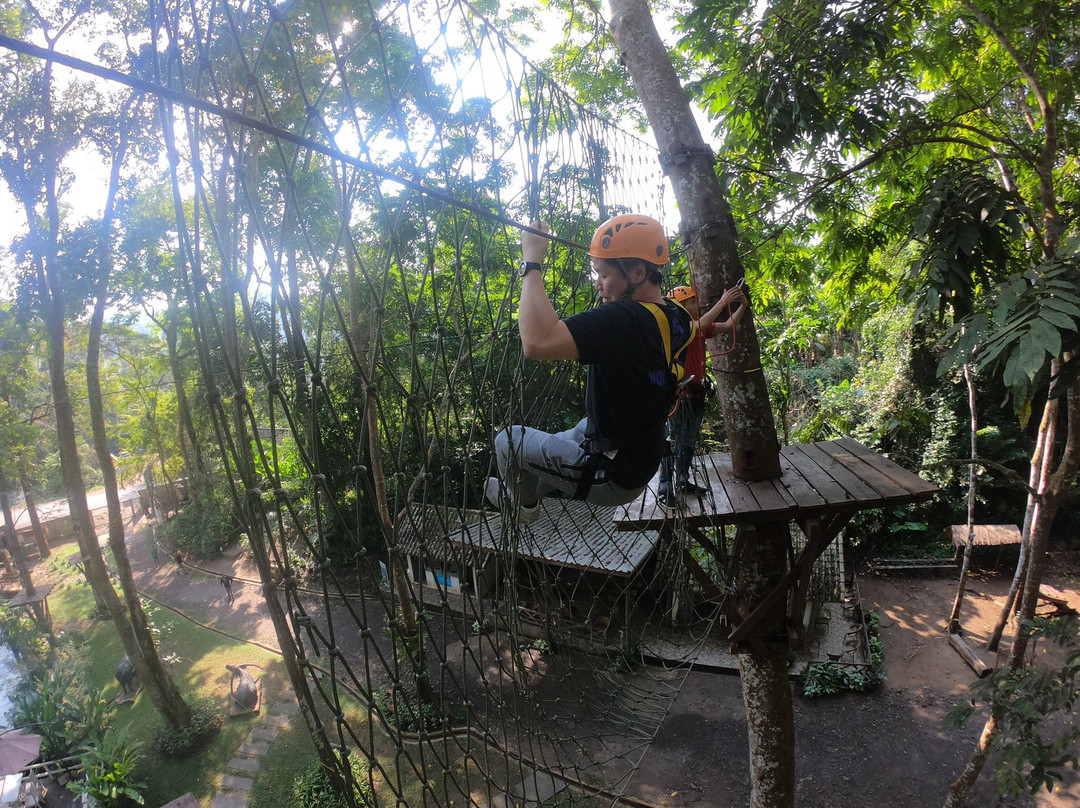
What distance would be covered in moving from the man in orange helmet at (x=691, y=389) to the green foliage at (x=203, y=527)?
42.9 feet

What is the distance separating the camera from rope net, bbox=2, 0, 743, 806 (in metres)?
1.15

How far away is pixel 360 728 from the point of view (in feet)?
22.9

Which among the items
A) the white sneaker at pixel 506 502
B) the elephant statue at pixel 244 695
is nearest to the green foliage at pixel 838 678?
the white sneaker at pixel 506 502

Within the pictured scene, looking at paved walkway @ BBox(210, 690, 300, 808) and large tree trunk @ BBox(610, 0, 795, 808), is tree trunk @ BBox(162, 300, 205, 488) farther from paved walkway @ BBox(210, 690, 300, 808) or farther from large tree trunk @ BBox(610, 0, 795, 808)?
large tree trunk @ BBox(610, 0, 795, 808)

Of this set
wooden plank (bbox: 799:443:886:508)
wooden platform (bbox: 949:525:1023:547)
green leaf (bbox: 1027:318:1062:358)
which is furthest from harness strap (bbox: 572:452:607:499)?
wooden platform (bbox: 949:525:1023:547)

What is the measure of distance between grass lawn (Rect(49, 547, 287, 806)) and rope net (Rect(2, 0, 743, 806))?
1216 millimetres

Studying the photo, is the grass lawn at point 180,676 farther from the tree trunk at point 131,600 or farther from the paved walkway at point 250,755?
the tree trunk at point 131,600

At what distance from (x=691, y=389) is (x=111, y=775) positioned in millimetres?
8201

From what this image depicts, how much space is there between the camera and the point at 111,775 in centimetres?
657

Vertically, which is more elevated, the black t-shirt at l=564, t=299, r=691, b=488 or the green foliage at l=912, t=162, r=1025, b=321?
the green foliage at l=912, t=162, r=1025, b=321

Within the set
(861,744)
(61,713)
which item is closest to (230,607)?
(61,713)

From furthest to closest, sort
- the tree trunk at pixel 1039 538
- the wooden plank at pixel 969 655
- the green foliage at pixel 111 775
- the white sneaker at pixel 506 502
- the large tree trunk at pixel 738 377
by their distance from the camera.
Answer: the green foliage at pixel 111 775 → the wooden plank at pixel 969 655 → the tree trunk at pixel 1039 538 → the large tree trunk at pixel 738 377 → the white sneaker at pixel 506 502

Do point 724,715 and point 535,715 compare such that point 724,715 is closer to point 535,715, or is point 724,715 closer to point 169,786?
point 535,715

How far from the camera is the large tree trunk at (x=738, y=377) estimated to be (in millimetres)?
2287
